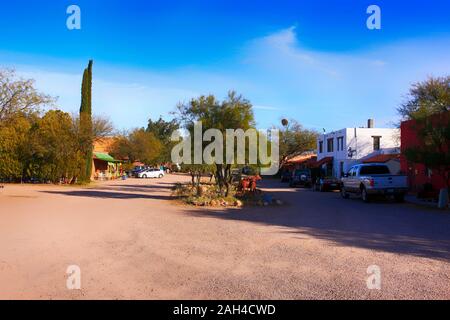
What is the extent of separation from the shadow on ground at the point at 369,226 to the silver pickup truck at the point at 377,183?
11.8 ft

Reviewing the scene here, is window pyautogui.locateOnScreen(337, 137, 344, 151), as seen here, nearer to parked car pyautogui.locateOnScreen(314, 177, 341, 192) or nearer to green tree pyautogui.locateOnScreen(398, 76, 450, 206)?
parked car pyautogui.locateOnScreen(314, 177, 341, 192)

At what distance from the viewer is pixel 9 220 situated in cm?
1324

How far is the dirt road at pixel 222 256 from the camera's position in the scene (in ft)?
19.6

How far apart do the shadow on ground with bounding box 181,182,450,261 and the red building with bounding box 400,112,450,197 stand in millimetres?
5030

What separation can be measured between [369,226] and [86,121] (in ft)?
93.4

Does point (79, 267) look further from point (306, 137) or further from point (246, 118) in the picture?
point (306, 137)

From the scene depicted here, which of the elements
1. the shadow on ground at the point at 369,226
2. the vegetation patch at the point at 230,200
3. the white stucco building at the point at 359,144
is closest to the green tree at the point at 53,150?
the vegetation patch at the point at 230,200

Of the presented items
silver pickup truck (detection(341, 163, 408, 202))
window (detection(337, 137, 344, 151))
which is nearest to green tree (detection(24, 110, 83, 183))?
silver pickup truck (detection(341, 163, 408, 202))

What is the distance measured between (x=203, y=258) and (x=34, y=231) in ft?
18.1

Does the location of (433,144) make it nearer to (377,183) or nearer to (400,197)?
(377,183)

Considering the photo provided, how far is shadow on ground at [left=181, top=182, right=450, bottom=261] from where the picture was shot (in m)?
9.41

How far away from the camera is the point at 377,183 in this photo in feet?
68.7

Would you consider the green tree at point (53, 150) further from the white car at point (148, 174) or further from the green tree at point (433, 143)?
the green tree at point (433, 143)
